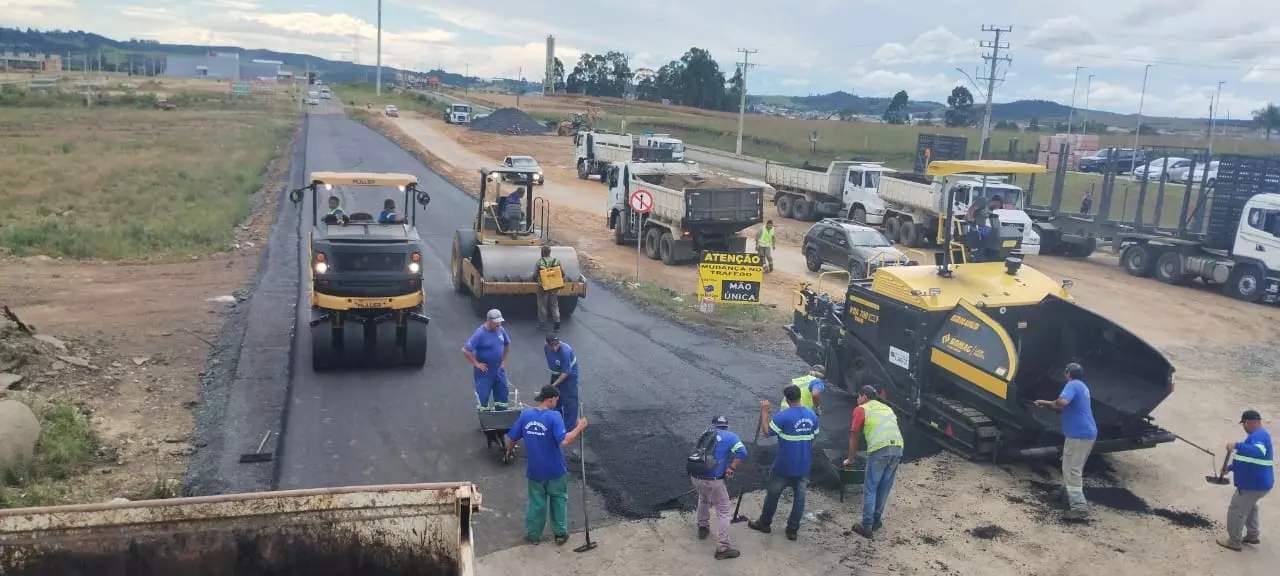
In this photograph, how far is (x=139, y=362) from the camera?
13.3m

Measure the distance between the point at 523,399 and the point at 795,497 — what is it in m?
4.86

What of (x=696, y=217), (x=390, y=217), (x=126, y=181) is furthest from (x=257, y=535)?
(x=126, y=181)

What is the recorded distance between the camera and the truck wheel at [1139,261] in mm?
26156

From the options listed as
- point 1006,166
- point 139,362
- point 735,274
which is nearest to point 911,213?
point 735,274

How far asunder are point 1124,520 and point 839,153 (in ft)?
195

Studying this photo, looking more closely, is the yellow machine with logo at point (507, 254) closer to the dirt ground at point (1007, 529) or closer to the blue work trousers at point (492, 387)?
the blue work trousers at point (492, 387)

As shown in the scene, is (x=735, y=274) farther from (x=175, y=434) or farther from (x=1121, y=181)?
(x=1121, y=181)

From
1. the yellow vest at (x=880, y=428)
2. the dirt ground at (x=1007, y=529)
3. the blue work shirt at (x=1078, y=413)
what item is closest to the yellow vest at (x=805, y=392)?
the yellow vest at (x=880, y=428)

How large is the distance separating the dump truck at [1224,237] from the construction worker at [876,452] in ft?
62.8

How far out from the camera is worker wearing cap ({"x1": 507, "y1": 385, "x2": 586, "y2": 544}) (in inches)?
322

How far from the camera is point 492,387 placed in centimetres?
1095

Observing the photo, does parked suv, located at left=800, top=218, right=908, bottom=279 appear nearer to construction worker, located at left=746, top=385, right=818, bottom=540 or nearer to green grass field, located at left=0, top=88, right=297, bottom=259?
construction worker, located at left=746, top=385, right=818, bottom=540

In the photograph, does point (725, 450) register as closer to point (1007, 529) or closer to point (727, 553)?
point (727, 553)

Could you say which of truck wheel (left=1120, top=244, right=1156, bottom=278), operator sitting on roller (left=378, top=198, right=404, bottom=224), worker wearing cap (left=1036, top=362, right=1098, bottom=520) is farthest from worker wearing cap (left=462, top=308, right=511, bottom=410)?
truck wheel (left=1120, top=244, right=1156, bottom=278)
